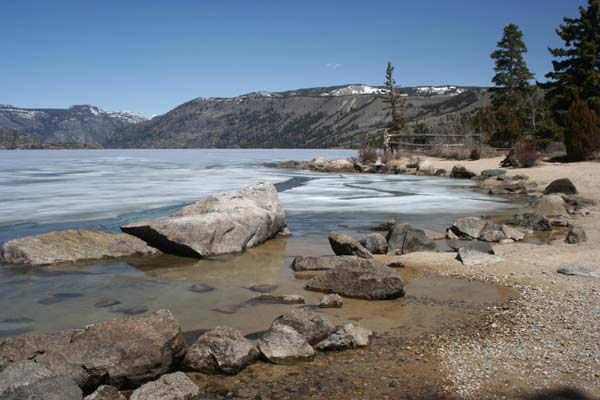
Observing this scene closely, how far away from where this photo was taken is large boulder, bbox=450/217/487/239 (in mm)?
10362

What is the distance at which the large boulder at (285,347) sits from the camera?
15.2 feet

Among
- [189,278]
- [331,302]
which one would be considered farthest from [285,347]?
[189,278]

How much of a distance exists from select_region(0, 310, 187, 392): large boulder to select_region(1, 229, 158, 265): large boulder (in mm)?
4233

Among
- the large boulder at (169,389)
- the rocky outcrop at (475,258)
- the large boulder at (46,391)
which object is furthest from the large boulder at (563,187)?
the large boulder at (46,391)

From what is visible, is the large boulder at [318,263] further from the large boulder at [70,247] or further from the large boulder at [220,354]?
the large boulder at [220,354]

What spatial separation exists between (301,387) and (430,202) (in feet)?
45.3

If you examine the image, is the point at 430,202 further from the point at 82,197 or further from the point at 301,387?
the point at 301,387

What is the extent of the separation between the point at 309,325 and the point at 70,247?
554 centimetres

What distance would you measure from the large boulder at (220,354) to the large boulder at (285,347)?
12cm

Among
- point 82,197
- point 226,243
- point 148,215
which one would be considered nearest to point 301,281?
point 226,243

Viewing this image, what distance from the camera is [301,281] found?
7.48m

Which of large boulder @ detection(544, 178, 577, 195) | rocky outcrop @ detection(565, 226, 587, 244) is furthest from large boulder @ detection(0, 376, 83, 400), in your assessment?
large boulder @ detection(544, 178, 577, 195)

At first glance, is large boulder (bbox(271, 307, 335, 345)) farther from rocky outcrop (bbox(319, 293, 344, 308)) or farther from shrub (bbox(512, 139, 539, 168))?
shrub (bbox(512, 139, 539, 168))

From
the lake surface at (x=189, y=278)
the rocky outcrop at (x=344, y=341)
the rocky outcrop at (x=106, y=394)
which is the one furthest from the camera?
the lake surface at (x=189, y=278)
